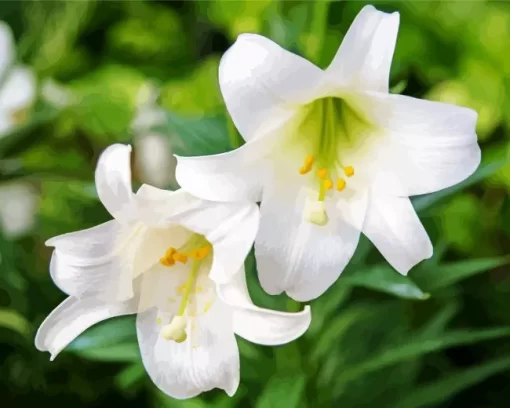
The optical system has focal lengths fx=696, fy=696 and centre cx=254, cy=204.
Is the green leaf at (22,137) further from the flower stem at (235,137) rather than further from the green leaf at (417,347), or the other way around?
the green leaf at (417,347)

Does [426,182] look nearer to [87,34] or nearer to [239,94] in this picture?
[239,94]

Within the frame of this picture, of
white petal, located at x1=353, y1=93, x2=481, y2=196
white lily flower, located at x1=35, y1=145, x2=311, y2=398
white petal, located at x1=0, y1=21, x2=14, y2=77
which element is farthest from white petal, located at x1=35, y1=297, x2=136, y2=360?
white petal, located at x1=0, y1=21, x2=14, y2=77

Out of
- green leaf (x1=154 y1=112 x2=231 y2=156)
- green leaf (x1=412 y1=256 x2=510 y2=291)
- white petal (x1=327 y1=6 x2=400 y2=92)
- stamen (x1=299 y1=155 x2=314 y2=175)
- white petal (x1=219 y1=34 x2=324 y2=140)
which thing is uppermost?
white petal (x1=327 y1=6 x2=400 y2=92)

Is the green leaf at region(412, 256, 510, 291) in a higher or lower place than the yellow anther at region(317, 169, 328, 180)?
lower

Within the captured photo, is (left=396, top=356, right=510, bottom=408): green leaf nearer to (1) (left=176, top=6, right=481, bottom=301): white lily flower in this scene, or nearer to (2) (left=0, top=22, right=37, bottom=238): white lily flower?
(1) (left=176, top=6, right=481, bottom=301): white lily flower

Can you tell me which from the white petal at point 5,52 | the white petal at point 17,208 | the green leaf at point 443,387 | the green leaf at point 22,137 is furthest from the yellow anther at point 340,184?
the white petal at point 17,208

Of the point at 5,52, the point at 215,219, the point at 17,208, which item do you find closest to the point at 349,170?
the point at 215,219

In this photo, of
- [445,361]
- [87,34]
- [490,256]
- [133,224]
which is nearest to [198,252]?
[133,224]
